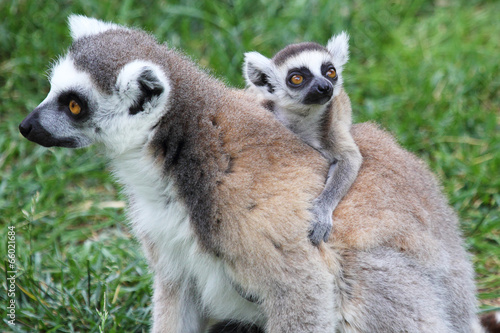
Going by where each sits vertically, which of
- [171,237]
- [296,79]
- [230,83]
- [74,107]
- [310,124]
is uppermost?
[230,83]

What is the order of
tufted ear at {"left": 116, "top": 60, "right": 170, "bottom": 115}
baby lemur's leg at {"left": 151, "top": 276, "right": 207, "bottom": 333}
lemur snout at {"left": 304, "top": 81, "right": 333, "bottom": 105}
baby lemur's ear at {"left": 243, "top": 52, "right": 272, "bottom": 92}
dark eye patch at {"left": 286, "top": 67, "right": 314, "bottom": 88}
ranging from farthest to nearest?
baby lemur's ear at {"left": 243, "top": 52, "right": 272, "bottom": 92} → dark eye patch at {"left": 286, "top": 67, "right": 314, "bottom": 88} → lemur snout at {"left": 304, "top": 81, "right": 333, "bottom": 105} → baby lemur's leg at {"left": 151, "top": 276, "right": 207, "bottom": 333} → tufted ear at {"left": 116, "top": 60, "right": 170, "bottom": 115}

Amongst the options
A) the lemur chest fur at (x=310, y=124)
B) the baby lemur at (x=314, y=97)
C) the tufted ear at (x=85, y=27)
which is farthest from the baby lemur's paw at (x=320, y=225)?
the tufted ear at (x=85, y=27)

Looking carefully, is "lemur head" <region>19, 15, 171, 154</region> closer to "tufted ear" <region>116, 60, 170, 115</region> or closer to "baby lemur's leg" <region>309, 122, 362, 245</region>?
"tufted ear" <region>116, 60, 170, 115</region>

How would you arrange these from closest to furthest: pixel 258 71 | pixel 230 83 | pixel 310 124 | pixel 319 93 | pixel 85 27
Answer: pixel 85 27 < pixel 319 93 < pixel 310 124 < pixel 258 71 < pixel 230 83

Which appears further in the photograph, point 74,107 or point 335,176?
point 335,176

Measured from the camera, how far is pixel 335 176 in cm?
388

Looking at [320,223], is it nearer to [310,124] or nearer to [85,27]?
[310,124]

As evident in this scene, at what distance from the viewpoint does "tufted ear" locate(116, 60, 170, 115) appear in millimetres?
3375

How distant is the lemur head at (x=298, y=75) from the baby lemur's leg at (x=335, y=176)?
0.94 feet

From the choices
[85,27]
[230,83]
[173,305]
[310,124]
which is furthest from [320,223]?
[230,83]

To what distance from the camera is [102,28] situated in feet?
Answer: 12.7

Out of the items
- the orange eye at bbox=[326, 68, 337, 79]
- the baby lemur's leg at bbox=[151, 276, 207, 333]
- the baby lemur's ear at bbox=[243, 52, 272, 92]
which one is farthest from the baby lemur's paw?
Answer: the baby lemur's ear at bbox=[243, 52, 272, 92]

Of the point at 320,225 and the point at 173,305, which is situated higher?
the point at 320,225

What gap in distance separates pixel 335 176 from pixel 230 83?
3303 mm
